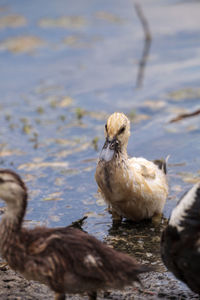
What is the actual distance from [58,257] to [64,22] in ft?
44.3

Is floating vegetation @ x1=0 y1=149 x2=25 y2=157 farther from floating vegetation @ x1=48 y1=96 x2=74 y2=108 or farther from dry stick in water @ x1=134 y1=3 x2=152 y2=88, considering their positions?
dry stick in water @ x1=134 y1=3 x2=152 y2=88

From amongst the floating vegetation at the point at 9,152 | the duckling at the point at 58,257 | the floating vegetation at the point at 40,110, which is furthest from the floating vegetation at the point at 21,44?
the duckling at the point at 58,257

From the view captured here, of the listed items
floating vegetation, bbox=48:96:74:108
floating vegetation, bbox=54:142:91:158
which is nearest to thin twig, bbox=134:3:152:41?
floating vegetation, bbox=48:96:74:108

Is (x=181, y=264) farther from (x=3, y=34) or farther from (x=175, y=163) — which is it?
(x=3, y=34)

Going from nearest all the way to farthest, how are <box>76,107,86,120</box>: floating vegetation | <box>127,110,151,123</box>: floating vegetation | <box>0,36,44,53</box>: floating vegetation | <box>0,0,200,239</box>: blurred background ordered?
1. <box>0,0,200,239</box>: blurred background
2. <box>127,110,151,123</box>: floating vegetation
3. <box>76,107,86,120</box>: floating vegetation
4. <box>0,36,44,53</box>: floating vegetation

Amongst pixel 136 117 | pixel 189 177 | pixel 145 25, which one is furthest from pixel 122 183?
pixel 145 25

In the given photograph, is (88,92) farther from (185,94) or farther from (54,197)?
(54,197)

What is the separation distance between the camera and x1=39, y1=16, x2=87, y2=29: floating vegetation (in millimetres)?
16969

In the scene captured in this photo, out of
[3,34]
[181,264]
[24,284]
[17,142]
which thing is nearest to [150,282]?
[181,264]

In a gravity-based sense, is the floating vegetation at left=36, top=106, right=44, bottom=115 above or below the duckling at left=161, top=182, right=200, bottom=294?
below

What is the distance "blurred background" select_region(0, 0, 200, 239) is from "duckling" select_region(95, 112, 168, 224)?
323 mm

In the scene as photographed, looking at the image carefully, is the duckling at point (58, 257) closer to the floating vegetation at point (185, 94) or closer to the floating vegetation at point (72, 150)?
the floating vegetation at point (72, 150)

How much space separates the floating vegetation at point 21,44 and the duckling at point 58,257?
36.3 feet

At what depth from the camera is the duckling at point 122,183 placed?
6695mm
